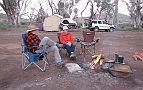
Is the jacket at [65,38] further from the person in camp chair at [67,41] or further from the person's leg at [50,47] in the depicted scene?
the person's leg at [50,47]

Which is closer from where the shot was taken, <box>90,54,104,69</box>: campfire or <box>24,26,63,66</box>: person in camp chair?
<box>90,54,104,69</box>: campfire

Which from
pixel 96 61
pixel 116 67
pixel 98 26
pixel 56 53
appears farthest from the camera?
pixel 98 26

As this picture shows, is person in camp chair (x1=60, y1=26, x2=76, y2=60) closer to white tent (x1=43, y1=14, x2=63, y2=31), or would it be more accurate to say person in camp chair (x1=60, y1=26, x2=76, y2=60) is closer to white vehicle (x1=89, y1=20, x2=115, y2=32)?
white tent (x1=43, y1=14, x2=63, y2=31)

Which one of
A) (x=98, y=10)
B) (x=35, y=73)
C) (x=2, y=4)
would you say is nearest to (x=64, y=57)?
(x=35, y=73)

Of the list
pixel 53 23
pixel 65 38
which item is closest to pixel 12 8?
pixel 53 23

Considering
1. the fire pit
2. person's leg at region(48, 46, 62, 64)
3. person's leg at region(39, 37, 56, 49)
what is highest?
person's leg at region(39, 37, 56, 49)

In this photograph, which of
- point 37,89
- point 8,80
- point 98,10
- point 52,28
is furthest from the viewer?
point 98,10

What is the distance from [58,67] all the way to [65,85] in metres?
1.29

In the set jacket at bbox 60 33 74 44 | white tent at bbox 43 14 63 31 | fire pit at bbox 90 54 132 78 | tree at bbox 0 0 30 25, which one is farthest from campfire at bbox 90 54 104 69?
tree at bbox 0 0 30 25

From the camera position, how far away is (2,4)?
29.7 metres

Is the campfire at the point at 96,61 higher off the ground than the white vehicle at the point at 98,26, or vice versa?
the white vehicle at the point at 98,26

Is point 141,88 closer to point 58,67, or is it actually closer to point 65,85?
point 65,85

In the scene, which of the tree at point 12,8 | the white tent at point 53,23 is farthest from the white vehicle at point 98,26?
the tree at point 12,8

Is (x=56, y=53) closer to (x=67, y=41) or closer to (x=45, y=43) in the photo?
(x=45, y=43)
